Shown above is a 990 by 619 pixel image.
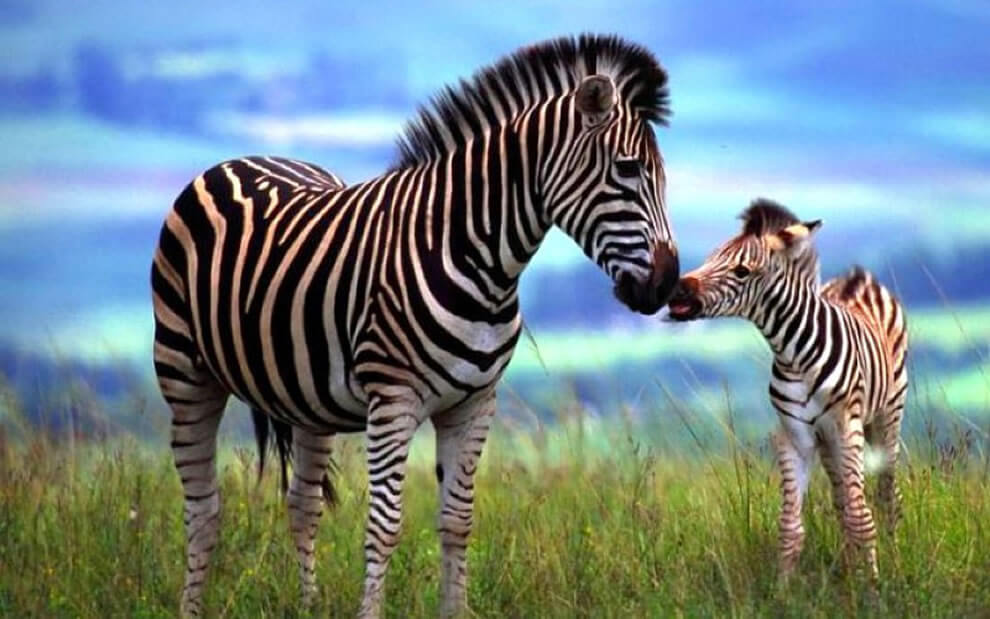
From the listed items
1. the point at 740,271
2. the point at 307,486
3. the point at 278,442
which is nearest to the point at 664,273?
the point at 740,271

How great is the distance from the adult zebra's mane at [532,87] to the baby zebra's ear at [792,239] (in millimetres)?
1608

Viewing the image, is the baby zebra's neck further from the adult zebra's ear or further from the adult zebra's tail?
the adult zebra's tail

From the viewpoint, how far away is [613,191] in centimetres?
786

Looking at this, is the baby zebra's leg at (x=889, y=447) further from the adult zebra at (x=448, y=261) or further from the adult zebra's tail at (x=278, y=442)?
the adult zebra's tail at (x=278, y=442)

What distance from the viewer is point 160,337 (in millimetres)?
9773

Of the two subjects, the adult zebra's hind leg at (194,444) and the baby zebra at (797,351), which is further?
the adult zebra's hind leg at (194,444)

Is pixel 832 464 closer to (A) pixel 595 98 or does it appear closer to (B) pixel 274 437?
(A) pixel 595 98

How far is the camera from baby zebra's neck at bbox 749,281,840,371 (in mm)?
9469

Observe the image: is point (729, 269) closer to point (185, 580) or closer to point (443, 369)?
point (443, 369)

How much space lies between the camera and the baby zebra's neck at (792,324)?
31.1 feet

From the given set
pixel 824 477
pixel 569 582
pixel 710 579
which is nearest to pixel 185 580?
pixel 569 582

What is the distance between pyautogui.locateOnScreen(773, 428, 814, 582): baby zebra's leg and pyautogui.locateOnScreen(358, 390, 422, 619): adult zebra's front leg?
2261 mm

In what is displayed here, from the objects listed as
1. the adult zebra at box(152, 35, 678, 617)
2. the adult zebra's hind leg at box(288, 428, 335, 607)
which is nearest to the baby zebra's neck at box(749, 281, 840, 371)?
the adult zebra at box(152, 35, 678, 617)

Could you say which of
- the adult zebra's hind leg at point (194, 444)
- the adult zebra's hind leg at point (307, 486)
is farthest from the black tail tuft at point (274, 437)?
the adult zebra's hind leg at point (194, 444)
